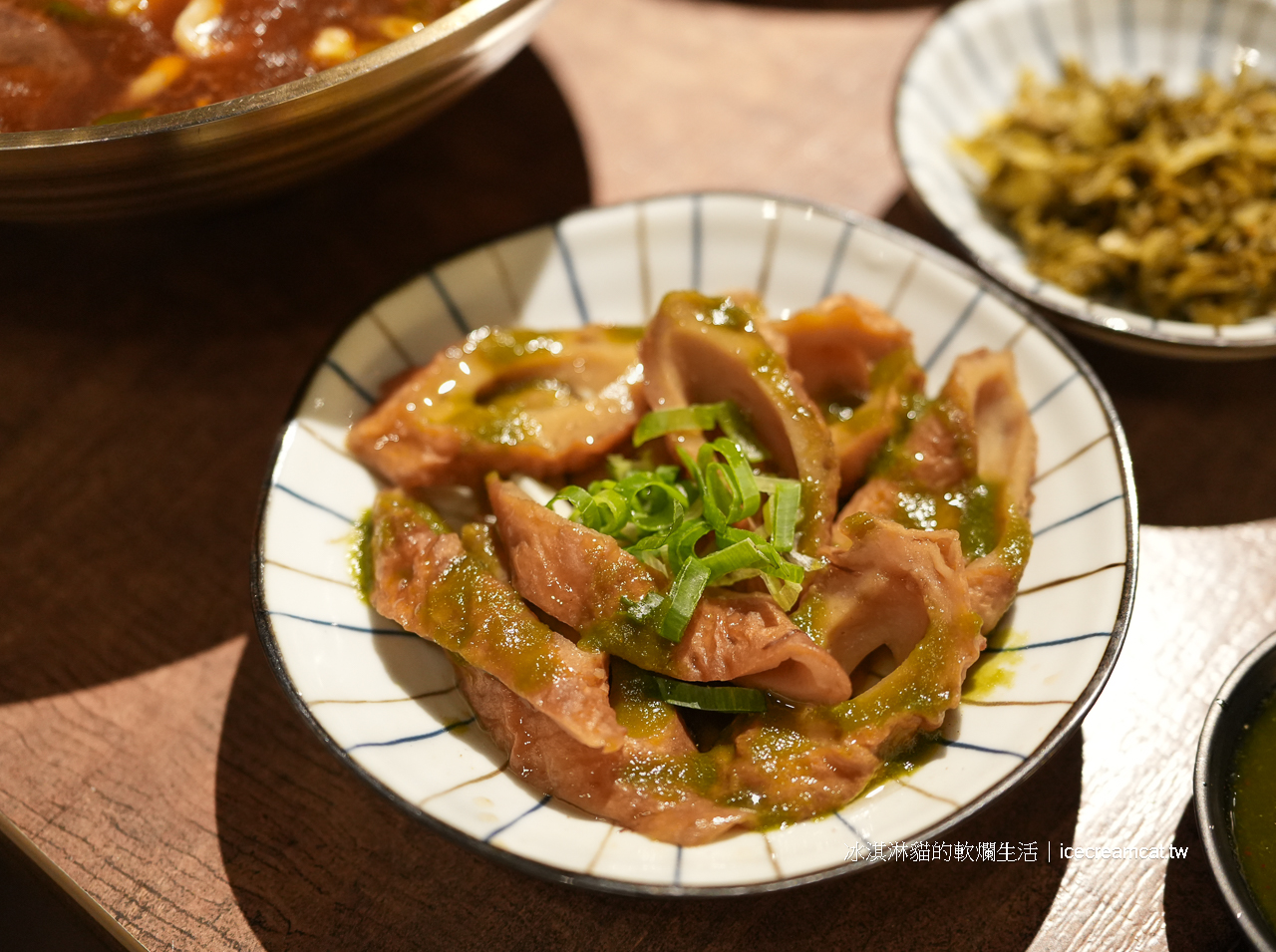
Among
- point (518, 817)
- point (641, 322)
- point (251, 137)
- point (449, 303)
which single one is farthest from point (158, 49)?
point (518, 817)

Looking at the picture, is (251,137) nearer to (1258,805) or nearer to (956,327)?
(956,327)

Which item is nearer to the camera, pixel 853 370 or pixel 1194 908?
pixel 1194 908

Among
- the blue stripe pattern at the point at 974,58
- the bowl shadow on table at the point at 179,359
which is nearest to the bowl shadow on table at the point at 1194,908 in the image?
the bowl shadow on table at the point at 179,359

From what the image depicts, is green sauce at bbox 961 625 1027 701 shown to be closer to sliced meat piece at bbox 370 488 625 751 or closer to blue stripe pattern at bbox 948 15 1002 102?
sliced meat piece at bbox 370 488 625 751

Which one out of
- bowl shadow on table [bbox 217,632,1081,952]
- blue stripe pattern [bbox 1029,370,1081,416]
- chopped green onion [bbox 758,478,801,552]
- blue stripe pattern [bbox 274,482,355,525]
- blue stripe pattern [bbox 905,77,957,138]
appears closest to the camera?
bowl shadow on table [bbox 217,632,1081,952]

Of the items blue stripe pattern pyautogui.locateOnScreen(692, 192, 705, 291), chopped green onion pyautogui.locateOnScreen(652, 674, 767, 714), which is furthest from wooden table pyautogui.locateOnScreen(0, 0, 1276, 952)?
blue stripe pattern pyautogui.locateOnScreen(692, 192, 705, 291)

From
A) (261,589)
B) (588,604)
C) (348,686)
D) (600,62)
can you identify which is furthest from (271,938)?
(600,62)
